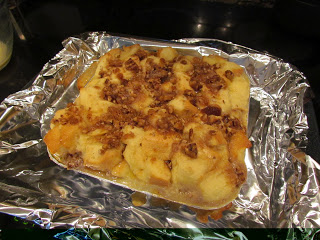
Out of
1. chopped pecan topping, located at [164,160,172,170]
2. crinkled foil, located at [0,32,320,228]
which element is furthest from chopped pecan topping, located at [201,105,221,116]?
crinkled foil, located at [0,32,320,228]

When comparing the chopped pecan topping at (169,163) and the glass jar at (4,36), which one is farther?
the glass jar at (4,36)

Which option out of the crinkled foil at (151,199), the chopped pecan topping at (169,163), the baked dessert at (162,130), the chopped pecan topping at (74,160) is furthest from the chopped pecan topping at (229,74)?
the chopped pecan topping at (74,160)

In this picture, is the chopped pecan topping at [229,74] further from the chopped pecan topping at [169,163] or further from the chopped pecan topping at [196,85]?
the chopped pecan topping at [169,163]

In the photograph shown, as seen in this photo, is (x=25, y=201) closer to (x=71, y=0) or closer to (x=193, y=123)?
(x=193, y=123)

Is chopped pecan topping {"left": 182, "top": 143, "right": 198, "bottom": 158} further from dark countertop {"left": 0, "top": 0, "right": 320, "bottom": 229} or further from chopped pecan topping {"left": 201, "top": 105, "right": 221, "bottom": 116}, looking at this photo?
dark countertop {"left": 0, "top": 0, "right": 320, "bottom": 229}

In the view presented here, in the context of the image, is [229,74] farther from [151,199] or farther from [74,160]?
[74,160]

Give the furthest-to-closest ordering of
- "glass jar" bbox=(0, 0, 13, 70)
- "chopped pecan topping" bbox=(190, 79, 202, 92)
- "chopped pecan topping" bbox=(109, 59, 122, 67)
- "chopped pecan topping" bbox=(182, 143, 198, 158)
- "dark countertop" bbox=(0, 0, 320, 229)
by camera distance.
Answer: "dark countertop" bbox=(0, 0, 320, 229) < "glass jar" bbox=(0, 0, 13, 70) < "chopped pecan topping" bbox=(109, 59, 122, 67) < "chopped pecan topping" bbox=(190, 79, 202, 92) < "chopped pecan topping" bbox=(182, 143, 198, 158)
